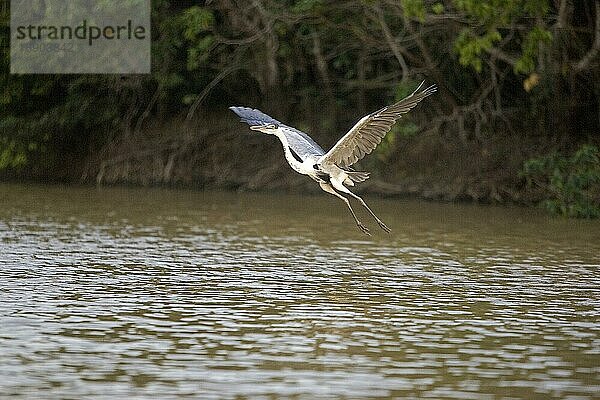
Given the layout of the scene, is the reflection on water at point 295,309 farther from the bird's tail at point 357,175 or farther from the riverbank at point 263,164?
the riverbank at point 263,164

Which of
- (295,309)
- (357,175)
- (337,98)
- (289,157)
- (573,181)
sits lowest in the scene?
(295,309)

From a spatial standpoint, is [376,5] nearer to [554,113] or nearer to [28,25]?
[554,113]

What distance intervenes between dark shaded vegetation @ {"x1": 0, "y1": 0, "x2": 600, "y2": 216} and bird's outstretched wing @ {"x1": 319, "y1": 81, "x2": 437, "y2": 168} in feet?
22.9

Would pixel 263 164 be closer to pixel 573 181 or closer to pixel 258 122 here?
pixel 573 181

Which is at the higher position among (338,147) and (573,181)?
(338,147)

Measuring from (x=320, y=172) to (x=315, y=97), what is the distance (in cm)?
1484

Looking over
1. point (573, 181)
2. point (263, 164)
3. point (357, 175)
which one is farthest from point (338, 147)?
point (263, 164)

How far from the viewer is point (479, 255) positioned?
43.8 feet

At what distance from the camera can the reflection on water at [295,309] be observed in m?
6.92

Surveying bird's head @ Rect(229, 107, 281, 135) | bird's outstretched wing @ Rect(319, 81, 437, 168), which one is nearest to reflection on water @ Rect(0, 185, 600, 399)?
bird's outstretched wing @ Rect(319, 81, 437, 168)

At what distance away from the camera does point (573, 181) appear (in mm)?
18609

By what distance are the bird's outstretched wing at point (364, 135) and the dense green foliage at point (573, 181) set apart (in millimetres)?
8000

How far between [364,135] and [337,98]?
1497 centimetres

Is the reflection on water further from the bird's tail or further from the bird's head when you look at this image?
the bird's head
